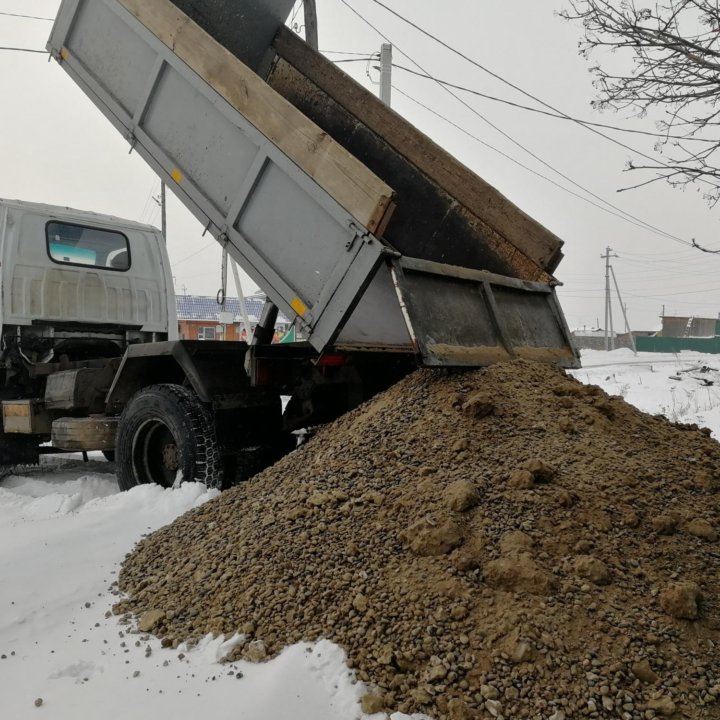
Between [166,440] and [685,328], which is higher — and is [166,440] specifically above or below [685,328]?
below

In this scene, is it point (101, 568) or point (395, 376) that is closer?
point (101, 568)

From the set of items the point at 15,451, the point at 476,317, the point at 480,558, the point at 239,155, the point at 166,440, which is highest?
the point at 239,155

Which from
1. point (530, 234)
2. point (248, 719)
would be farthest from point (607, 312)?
point (248, 719)

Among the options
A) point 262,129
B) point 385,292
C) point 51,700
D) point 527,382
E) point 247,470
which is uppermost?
point 262,129

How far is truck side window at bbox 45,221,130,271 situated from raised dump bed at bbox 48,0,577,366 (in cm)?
173

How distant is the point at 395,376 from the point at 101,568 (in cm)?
225

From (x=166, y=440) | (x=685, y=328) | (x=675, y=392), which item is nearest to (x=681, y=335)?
(x=685, y=328)

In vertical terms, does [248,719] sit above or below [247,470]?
below

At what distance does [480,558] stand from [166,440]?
3059 millimetres

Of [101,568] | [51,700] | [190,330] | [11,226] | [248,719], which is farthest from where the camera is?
[190,330]

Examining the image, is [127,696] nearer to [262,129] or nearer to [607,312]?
[262,129]

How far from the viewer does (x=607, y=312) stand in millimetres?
51906

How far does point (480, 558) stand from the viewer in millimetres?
2516

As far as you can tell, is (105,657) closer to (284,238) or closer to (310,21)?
(284,238)
